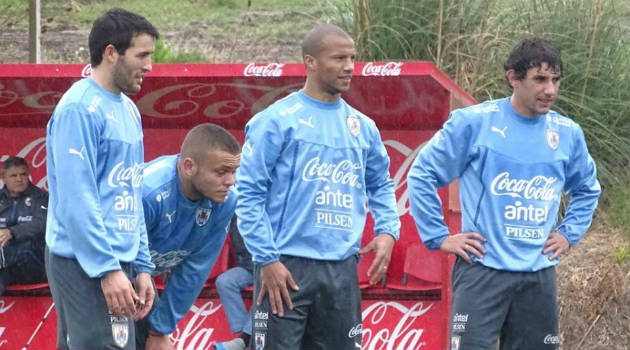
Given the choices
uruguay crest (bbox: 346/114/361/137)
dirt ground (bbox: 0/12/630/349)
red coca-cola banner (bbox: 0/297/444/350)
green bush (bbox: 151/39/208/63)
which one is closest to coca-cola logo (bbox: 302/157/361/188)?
uruguay crest (bbox: 346/114/361/137)

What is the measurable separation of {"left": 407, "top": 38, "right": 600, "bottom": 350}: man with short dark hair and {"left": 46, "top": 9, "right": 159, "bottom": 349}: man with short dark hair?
1669 millimetres

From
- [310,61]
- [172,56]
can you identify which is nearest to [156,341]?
[310,61]

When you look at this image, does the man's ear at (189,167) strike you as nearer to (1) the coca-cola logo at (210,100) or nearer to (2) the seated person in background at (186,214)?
(2) the seated person in background at (186,214)

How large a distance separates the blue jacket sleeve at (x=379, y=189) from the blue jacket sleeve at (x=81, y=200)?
1.74m

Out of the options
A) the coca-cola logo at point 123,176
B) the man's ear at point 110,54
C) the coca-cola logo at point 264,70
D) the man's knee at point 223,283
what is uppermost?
the man's ear at point 110,54

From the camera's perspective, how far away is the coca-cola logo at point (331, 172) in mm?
5809

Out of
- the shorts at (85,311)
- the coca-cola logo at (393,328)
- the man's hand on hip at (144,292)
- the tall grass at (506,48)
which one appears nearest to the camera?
the shorts at (85,311)

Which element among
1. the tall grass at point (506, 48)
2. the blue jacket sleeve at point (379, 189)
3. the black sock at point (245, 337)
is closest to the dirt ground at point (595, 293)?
the tall grass at point (506, 48)

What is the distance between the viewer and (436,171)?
6.16 metres

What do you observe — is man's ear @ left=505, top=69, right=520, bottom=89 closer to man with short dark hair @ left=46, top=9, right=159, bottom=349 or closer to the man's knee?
Answer: man with short dark hair @ left=46, top=9, right=159, bottom=349

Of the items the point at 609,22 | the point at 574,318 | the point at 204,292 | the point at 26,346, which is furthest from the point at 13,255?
the point at 609,22

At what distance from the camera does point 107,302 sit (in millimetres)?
4762

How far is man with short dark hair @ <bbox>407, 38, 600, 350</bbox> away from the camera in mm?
5922

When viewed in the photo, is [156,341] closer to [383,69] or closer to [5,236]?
[383,69]
